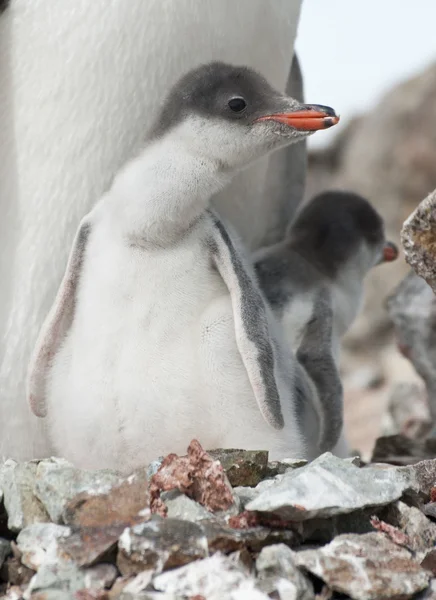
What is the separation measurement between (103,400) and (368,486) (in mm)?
719

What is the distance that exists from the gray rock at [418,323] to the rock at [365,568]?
1.91m

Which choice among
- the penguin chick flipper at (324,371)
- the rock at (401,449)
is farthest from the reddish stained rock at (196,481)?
the rock at (401,449)

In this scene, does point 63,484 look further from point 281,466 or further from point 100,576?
point 281,466

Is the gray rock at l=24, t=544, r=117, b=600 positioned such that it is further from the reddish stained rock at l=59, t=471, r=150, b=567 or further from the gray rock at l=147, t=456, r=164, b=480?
the gray rock at l=147, t=456, r=164, b=480

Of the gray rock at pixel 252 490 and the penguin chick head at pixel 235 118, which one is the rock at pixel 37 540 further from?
the penguin chick head at pixel 235 118

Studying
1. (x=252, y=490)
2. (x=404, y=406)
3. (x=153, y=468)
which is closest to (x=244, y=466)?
(x=252, y=490)

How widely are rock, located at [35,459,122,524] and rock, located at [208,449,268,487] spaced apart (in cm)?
23

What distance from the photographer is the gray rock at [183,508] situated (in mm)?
2061

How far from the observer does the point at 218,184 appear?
2.59m

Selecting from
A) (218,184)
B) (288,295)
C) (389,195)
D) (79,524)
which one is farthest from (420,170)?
(79,524)

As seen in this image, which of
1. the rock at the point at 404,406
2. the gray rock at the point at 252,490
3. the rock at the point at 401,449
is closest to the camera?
the gray rock at the point at 252,490

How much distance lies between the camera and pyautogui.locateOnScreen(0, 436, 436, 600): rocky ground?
6.19 feet

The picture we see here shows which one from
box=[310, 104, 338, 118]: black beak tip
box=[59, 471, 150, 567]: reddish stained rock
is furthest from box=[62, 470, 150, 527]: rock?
box=[310, 104, 338, 118]: black beak tip

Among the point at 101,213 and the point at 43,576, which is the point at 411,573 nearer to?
the point at 43,576
